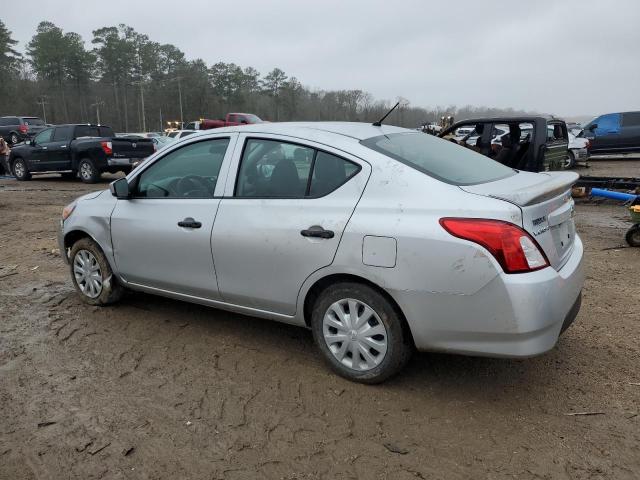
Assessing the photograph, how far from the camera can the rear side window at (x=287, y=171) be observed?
3252 mm

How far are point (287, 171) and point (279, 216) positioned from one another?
Answer: 0.34 m

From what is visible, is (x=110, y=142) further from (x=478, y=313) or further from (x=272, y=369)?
(x=478, y=313)

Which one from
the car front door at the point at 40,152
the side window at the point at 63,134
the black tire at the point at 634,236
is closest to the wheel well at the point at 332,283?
the black tire at the point at 634,236

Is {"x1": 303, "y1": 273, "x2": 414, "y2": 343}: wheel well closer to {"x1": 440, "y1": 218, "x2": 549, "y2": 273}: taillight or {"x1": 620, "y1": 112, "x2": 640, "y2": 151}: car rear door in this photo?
{"x1": 440, "y1": 218, "x2": 549, "y2": 273}: taillight

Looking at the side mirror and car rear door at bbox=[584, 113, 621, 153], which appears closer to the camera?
the side mirror

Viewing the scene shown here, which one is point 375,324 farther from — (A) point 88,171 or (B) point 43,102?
(B) point 43,102

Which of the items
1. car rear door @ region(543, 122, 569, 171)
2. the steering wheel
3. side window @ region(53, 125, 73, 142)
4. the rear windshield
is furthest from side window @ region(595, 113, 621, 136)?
the steering wheel

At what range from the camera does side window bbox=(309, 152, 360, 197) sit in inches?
126

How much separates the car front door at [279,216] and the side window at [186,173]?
0.65 ft

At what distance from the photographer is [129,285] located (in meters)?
4.41

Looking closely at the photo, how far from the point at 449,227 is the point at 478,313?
18.8 inches

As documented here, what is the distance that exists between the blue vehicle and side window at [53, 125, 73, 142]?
18.5 metres

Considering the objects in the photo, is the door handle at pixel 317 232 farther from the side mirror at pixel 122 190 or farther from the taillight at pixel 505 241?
the side mirror at pixel 122 190

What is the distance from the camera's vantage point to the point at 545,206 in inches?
115
